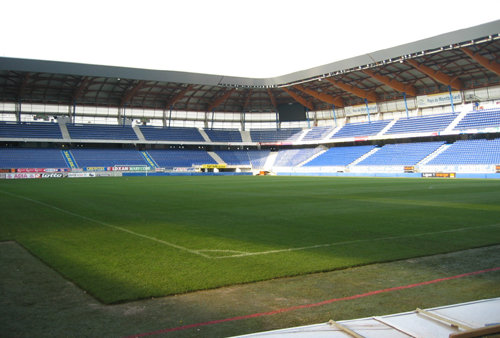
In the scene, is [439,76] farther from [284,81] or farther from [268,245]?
[268,245]

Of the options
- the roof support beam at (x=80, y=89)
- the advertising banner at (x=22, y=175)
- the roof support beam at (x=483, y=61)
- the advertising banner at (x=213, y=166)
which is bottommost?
the advertising banner at (x=213, y=166)

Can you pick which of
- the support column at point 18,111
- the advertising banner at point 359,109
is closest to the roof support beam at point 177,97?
the support column at point 18,111

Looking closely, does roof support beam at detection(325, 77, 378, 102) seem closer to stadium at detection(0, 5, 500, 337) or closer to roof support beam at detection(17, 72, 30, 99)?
stadium at detection(0, 5, 500, 337)

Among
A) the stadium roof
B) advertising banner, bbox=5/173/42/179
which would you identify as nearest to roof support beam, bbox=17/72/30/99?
the stadium roof

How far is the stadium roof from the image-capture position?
43.0m

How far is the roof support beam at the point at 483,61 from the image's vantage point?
4067 centimetres

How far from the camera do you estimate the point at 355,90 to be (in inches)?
2355

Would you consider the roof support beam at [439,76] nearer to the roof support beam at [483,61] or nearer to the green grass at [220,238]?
the roof support beam at [483,61]

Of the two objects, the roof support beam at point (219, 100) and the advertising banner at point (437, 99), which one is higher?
the roof support beam at point (219, 100)

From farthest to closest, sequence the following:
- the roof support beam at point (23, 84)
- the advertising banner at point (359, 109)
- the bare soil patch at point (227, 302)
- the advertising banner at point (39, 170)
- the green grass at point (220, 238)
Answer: the advertising banner at point (359, 109) < the advertising banner at point (39, 170) < the roof support beam at point (23, 84) < the green grass at point (220, 238) < the bare soil patch at point (227, 302)

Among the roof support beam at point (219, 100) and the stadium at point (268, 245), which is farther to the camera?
the roof support beam at point (219, 100)

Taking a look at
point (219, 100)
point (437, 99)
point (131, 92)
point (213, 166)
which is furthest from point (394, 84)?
point (131, 92)

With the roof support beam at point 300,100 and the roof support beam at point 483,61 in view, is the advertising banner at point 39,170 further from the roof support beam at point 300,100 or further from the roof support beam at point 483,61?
the roof support beam at point 483,61

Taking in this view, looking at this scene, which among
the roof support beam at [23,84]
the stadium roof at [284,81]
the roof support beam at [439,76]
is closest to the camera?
the stadium roof at [284,81]
